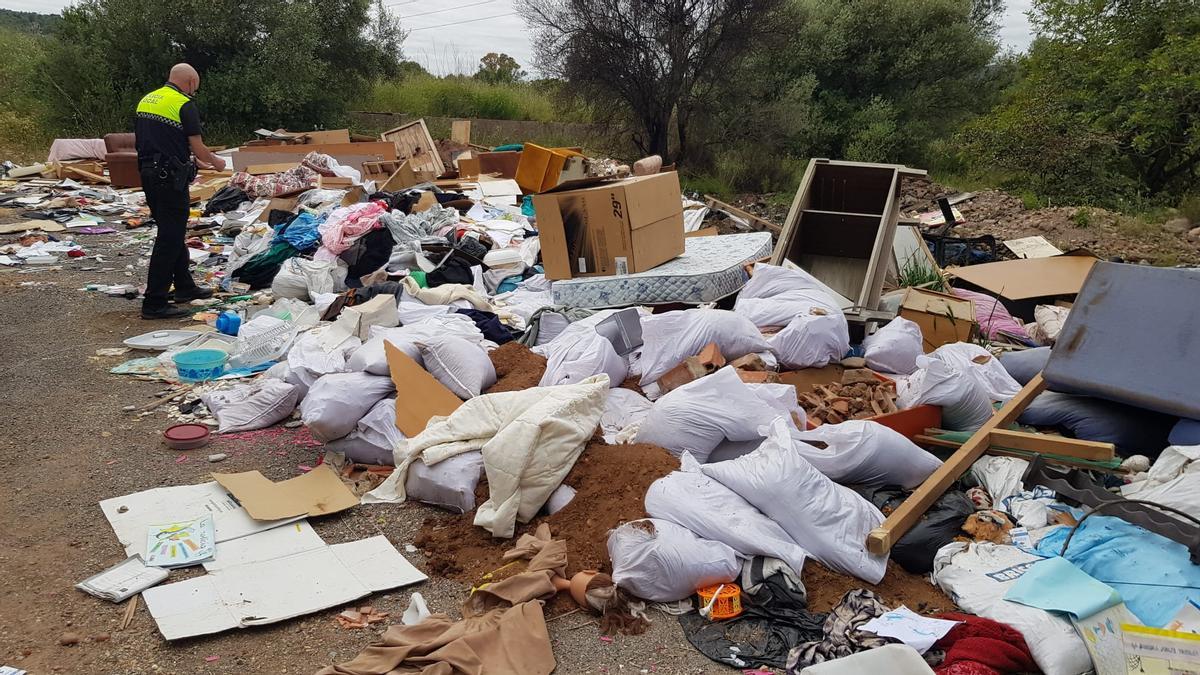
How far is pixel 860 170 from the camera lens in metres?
6.12

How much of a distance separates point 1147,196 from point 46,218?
14.0 m

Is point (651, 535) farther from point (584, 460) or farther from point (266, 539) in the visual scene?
point (266, 539)

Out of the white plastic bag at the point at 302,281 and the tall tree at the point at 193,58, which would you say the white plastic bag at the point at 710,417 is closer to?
the white plastic bag at the point at 302,281

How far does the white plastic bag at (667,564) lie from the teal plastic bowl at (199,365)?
302 centimetres

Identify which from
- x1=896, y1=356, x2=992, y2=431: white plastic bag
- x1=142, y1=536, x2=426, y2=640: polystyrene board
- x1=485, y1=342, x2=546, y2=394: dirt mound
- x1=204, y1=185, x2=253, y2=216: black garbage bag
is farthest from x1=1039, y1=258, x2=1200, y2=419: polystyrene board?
x1=204, y1=185, x2=253, y2=216: black garbage bag

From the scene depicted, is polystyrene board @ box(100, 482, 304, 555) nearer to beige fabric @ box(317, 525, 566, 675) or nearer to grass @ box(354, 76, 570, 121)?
beige fabric @ box(317, 525, 566, 675)

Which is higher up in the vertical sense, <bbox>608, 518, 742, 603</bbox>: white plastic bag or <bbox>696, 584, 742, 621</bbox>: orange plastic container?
<bbox>608, 518, 742, 603</bbox>: white plastic bag

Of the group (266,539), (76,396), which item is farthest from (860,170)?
(76,396)

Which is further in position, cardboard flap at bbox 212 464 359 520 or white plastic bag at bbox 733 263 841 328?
white plastic bag at bbox 733 263 841 328

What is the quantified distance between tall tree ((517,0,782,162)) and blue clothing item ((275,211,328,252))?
8.22 metres

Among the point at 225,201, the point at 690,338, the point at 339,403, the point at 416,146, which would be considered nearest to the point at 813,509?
the point at 690,338

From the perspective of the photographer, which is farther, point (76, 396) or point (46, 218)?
point (46, 218)

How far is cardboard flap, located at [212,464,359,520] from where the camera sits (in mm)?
3203

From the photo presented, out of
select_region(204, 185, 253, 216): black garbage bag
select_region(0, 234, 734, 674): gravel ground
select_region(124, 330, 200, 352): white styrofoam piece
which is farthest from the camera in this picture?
select_region(204, 185, 253, 216): black garbage bag
